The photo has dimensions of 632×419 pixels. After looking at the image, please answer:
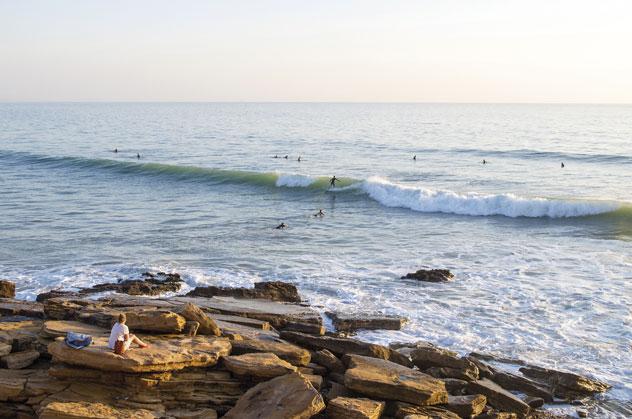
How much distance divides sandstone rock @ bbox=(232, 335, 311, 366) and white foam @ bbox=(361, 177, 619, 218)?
Answer: 80.8 feet

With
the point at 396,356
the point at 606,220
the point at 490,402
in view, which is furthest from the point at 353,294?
the point at 606,220

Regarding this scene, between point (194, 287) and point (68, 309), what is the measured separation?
6728 mm

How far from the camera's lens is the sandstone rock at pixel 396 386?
10.5m

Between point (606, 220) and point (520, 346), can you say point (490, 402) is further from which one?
point (606, 220)

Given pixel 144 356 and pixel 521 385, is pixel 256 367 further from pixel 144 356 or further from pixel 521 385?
pixel 521 385

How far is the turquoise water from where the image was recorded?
16906 mm

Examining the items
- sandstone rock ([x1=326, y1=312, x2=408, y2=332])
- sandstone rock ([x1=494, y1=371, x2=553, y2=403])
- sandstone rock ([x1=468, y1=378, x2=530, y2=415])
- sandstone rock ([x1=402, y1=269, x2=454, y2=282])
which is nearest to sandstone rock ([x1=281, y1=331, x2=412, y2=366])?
sandstone rock ([x1=468, y1=378, x2=530, y2=415])

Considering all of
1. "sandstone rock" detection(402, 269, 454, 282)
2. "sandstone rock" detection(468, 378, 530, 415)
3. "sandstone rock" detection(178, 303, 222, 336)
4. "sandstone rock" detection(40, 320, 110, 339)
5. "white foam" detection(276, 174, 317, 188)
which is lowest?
"white foam" detection(276, 174, 317, 188)

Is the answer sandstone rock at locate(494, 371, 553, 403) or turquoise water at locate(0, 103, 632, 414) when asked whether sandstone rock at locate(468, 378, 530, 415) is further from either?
turquoise water at locate(0, 103, 632, 414)

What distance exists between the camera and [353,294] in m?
18.7

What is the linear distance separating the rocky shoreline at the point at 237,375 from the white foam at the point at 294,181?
3110cm

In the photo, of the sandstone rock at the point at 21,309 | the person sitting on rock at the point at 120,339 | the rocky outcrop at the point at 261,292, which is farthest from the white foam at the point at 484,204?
the person sitting on rock at the point at 120,339

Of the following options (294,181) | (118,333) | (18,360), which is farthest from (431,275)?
(294,181)

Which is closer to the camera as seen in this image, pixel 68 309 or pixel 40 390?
pixel 40 390
